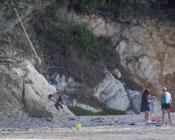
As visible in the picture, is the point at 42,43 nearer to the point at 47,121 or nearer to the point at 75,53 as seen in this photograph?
the point at 75,53

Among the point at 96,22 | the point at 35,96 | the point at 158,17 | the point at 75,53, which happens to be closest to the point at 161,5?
the point at 158,17

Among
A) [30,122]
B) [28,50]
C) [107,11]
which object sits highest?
[107,11]

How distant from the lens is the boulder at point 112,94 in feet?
143

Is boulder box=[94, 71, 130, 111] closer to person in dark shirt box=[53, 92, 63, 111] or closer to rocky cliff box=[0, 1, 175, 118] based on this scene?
rocky cliff box=[0, 1, 175, 118]

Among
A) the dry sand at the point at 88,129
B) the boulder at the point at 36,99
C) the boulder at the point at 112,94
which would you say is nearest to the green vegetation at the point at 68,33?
the boulder at the point at 112,94

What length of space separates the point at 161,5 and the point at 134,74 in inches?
220

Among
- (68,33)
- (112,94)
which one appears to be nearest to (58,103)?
(112,94)

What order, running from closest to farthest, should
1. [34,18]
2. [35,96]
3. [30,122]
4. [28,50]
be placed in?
[30,122] < [35,96] < [28,50] < [34,18]

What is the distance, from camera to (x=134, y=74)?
47062 mm

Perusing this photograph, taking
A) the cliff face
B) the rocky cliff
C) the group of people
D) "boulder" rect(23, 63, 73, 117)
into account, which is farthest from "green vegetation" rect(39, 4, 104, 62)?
the group of people

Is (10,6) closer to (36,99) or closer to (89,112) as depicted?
(36,99)

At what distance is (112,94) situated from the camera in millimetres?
43781

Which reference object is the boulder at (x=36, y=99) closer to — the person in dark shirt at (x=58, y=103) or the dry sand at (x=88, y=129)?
the person in dark shirt at (x=58, y=103)

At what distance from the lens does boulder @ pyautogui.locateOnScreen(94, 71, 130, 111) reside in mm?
43438
